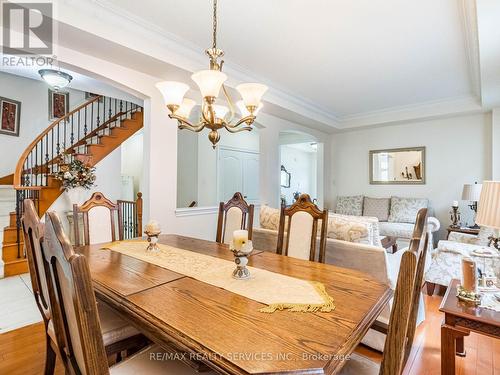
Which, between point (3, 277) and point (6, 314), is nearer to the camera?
point (6, 314)

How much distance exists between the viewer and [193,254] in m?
1.87

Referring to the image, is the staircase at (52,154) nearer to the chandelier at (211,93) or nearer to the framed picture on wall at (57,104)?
the framed picture on wall at (57,104)

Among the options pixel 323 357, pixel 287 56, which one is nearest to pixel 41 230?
pixel 323 357

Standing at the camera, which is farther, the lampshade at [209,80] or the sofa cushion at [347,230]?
the sofa cushion at [347,230]

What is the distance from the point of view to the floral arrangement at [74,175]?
399cm

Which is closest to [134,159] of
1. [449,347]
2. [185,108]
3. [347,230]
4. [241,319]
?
[185,108]

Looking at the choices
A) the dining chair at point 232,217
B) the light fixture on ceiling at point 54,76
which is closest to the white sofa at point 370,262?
the dining chair at point 232,217

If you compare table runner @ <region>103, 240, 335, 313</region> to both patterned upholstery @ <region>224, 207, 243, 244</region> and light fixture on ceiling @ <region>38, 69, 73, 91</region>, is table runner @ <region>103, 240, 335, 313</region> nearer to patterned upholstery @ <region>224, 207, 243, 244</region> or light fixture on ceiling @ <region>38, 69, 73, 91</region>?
patterned upholstery @ <region>224, 207, 243, 244</region>

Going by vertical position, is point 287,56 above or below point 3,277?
above

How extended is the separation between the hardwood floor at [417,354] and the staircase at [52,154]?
1.90 m

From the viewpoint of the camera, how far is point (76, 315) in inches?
26.7

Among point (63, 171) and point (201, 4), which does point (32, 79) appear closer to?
point (63, 171)

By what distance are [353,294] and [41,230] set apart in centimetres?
128

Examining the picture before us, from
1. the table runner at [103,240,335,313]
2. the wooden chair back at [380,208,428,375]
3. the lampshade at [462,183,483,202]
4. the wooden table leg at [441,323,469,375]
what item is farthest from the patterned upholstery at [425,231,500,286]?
the wooden chair back at [380,208,428,375]
